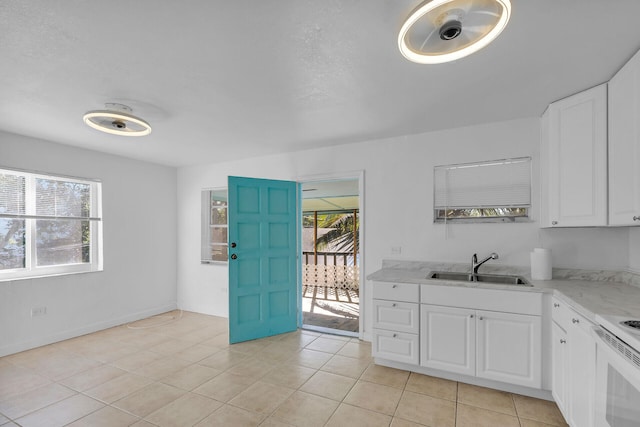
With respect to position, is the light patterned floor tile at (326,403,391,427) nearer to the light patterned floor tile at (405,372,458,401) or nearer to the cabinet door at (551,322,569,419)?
the light patterned floor tile at (405,372,458,401)

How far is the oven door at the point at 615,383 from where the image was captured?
1.20 metres

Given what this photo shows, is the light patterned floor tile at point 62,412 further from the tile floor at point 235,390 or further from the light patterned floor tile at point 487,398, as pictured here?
the light patterned floor tile at point 487,398

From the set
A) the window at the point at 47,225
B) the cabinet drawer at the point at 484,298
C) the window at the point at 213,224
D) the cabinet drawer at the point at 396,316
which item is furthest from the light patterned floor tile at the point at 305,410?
the window at the point at 47,225

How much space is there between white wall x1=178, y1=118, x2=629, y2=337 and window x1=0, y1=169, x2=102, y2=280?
1911 millimetres

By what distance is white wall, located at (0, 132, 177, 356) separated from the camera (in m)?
3.26

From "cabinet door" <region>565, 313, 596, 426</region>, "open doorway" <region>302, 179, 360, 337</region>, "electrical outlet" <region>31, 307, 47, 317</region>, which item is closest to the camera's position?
"cabinet door" <region>565, 313, 596, 426</region>

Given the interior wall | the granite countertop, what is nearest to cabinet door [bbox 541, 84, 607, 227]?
the granite countertop

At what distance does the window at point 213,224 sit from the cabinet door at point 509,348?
3636 mm

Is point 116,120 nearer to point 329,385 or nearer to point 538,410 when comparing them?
point 329,385

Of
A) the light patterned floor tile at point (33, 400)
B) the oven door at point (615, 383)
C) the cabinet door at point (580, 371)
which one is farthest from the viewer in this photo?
the light patterned floor tile at point (33, 400)

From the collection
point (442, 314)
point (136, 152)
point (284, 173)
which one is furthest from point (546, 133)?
point (136, 152)

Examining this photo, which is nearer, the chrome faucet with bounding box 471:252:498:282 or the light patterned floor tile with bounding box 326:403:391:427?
the light patterned floor tile with bounding box 326:403:391:427

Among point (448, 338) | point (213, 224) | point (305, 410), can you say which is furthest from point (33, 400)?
point (448, 338)

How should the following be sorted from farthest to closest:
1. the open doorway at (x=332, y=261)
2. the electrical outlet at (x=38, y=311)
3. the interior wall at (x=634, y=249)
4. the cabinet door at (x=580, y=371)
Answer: the open doorway at (x=332, y=261)
the electrical outlet at (x=38, y=311)
the interior wall at (x=634, y=249)
the cabinet door at (x=580, y=371)
